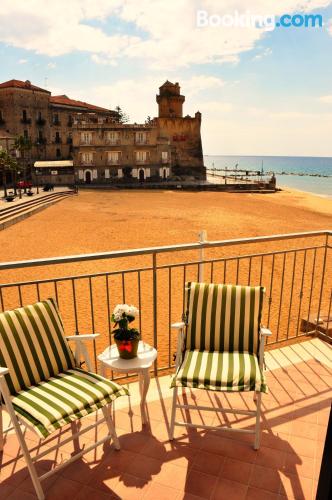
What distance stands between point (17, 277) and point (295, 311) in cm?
995

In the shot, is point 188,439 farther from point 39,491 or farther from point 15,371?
point 15,371

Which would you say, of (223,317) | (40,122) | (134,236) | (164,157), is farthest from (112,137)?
(223,317)

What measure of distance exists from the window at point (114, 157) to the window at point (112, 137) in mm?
1527

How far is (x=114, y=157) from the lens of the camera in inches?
2030

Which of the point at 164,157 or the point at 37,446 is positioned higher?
the point at 164,157

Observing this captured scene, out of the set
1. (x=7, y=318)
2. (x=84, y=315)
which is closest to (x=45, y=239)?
(x=84, y=315)

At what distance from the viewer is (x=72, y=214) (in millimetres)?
29938

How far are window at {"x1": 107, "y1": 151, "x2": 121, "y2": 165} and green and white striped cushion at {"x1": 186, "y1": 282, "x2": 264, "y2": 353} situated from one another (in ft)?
164

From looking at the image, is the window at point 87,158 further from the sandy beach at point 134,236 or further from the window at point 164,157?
the window at point 164,157

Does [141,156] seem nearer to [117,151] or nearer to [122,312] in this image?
[117,151]

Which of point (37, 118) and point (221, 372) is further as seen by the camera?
point (37, 118)

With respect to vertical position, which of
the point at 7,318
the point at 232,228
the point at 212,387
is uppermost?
the point at 7,318

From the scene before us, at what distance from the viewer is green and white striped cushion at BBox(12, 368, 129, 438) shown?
2.70 m

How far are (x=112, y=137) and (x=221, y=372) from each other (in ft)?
168
